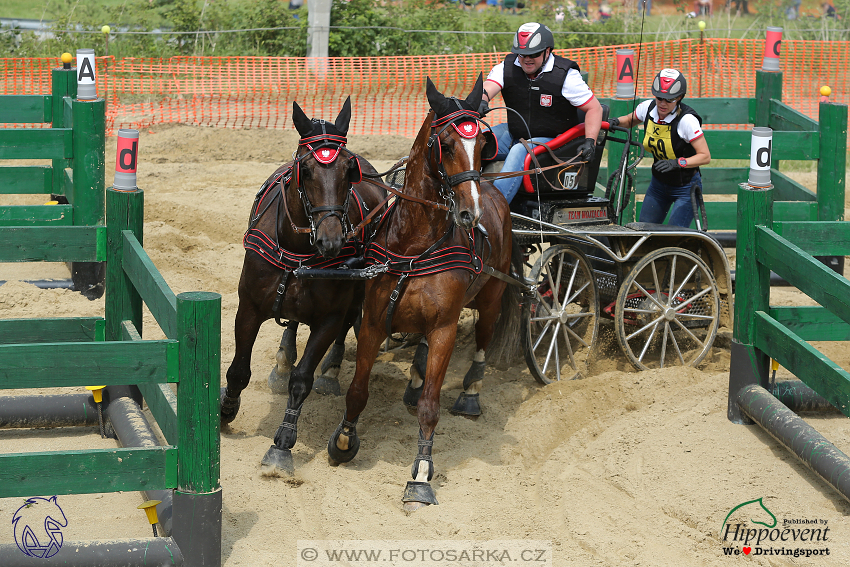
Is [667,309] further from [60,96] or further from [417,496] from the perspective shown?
[60,96]

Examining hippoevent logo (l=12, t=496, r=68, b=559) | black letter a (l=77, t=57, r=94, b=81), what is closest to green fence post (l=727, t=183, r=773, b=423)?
hippoevent logo (l=12, t=496, r=68, b=559)

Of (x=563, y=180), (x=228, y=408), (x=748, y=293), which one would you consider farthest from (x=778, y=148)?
(x=228, y=408)

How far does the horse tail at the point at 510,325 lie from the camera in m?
6.77

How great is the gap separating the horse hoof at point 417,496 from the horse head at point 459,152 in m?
1.42

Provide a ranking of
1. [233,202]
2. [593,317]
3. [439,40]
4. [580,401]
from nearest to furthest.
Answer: [580,401]
[593,317]
[233,202]
[439,40]

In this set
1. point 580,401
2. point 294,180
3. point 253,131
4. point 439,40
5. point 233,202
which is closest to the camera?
point 294,180

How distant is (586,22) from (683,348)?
13.4m

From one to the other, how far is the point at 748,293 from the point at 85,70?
518 cm

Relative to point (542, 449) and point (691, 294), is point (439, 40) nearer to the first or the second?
point (691, 294)

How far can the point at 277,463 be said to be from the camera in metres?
5.45

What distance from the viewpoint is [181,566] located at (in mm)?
4070

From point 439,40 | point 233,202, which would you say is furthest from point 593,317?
point 439,40

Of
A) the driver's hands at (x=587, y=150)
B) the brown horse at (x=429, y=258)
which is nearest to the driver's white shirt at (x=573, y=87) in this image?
the driver's hands at (x=587, y=150)

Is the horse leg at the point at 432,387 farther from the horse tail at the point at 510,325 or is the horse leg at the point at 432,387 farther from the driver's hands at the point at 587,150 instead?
the driver's hands at the point at 587,150
